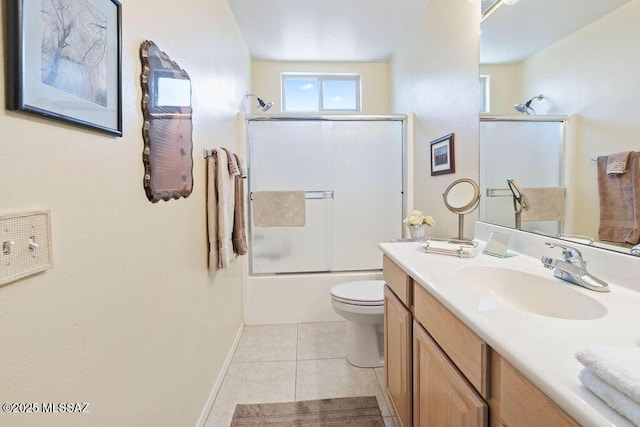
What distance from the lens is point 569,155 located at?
3.78 ft

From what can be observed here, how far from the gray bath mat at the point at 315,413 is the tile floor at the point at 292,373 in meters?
0.04

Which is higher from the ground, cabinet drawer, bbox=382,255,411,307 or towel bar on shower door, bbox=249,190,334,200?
towel bar on shower door, bbox=249,190,334,200

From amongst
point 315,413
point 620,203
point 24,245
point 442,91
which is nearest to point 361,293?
point 315,413

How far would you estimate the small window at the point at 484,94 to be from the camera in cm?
155

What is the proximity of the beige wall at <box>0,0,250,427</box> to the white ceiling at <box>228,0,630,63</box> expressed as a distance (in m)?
0.99

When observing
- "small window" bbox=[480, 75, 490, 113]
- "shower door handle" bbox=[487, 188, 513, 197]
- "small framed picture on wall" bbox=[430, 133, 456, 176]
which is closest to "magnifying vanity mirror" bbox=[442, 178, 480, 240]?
"shower door handle" bbox=[487, 188, 513, 197]

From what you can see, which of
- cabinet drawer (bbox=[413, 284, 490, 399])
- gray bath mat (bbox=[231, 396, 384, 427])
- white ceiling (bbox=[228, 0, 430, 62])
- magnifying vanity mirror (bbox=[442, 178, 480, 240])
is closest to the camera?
cabinet drawer (bbox=[413, 284, 490, 399])

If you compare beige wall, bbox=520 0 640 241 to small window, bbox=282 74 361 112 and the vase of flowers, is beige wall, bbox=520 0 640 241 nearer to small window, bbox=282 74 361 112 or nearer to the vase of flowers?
the vase of flowers

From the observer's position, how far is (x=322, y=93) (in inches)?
139

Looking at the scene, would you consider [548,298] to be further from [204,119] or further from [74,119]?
[204,119]

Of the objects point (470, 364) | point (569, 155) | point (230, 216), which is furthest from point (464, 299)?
point (230, 216)

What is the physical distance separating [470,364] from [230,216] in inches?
58.7

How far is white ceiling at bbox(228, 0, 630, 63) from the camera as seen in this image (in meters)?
1.19

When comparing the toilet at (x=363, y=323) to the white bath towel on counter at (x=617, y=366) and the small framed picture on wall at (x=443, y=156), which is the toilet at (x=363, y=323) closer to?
the small framed picture on wall at (x=443, y=156)
